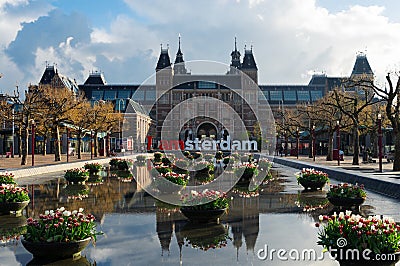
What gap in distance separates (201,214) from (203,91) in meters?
94.3

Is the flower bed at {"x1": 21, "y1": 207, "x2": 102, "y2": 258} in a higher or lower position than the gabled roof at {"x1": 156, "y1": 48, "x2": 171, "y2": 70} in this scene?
lower

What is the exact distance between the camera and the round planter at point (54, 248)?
23.0ft

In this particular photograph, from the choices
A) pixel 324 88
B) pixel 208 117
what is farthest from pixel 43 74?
pixel 324 88

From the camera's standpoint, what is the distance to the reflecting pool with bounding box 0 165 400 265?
294 inches

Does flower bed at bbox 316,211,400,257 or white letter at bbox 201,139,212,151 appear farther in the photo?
white letter at bbox 201,139,212,151

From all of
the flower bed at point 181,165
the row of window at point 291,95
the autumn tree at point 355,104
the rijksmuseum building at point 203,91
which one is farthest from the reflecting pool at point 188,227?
the row of window at point 291,95

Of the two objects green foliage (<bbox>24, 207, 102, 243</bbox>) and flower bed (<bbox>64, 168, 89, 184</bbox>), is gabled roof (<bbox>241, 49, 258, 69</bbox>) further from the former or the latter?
green foliage (<bbox>24, 207, 102, 243</bbox>)

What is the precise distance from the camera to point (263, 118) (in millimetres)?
90750

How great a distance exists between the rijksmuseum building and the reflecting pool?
7883 cm

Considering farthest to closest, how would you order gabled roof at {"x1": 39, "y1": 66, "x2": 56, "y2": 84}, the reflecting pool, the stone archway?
the stone archway, gabled roof at {"x1": 39, "y1": 66, "x2": 56, "y2": 84}, the reflecting pool

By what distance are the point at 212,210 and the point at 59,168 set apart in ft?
64.1

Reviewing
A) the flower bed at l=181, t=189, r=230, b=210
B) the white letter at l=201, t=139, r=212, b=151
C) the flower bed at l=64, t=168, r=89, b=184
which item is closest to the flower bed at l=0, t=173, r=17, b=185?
the flower bed at l=64, t=168, r=89, b=184

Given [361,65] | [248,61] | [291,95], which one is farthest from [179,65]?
[361,65]

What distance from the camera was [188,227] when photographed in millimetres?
9852
